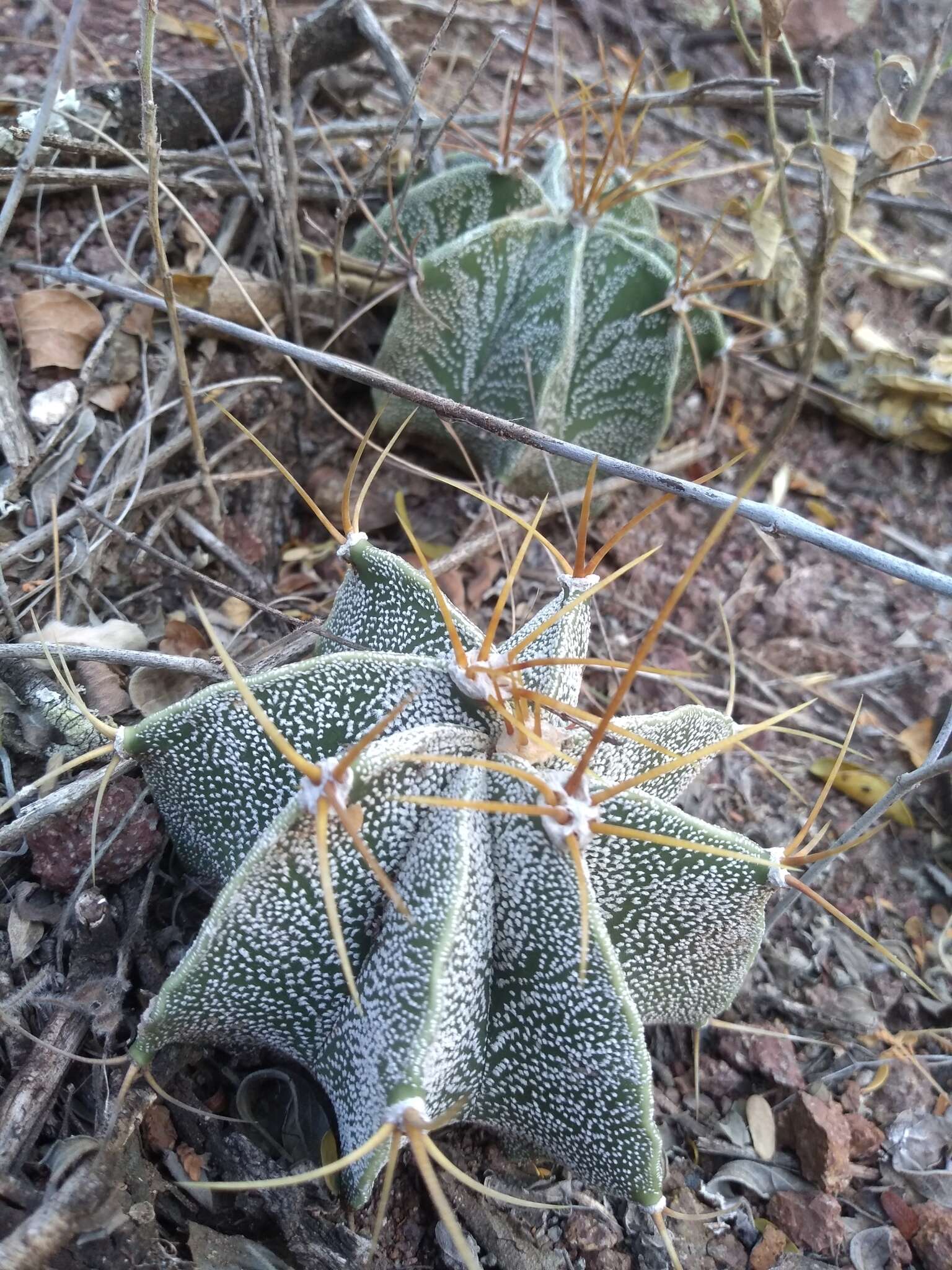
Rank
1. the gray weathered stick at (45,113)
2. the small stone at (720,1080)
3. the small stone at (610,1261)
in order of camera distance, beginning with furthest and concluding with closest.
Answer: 1. the small stone at (720,1080)
2. the small stone at (610,1261)
3. the gray weathered stick at (45,113)

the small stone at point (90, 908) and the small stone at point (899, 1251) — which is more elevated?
the small stone at point (90, 908)

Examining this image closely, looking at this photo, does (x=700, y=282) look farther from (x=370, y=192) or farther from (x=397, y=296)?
(x=370, y=192)

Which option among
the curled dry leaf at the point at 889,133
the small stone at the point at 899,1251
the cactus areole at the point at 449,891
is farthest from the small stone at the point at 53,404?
the small stone at the point at 899,1251

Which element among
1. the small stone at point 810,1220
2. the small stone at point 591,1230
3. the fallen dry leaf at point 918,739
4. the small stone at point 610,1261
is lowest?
the small stone at point 810,1220

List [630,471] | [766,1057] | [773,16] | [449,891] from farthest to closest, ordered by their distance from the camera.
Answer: [773,16] → [766,1057] → [630,471] → [449,891]

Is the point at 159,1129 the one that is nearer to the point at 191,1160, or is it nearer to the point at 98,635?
the point at 191,1160

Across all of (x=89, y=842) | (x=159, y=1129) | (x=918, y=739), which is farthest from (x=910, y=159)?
(x=159, y=1129)

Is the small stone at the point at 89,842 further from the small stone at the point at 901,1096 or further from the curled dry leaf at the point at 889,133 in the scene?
the curled dry leaf at the point at 889,133

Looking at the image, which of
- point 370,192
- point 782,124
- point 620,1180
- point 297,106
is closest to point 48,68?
point 297,106

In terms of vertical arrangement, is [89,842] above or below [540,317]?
below
